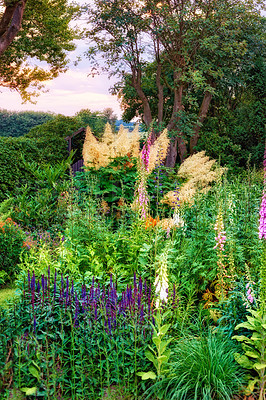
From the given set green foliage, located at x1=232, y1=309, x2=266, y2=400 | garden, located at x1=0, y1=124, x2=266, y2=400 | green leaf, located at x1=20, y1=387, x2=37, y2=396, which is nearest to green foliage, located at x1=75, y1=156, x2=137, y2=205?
garden, located at x1=0, y1=124, x2=266, y2=400

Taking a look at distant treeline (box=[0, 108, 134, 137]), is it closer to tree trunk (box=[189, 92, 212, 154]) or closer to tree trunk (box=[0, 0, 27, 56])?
tree trunk (box=[189, 92, 212, 154])

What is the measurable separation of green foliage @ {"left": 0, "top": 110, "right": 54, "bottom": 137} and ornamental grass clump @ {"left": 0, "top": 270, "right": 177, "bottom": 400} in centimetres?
3559

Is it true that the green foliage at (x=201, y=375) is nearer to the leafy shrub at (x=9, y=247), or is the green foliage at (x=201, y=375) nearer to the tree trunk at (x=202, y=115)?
the leafy shrub at (x=9, y=247)

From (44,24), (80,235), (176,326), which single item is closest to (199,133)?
(44,24)

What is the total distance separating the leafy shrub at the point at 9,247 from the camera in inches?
230

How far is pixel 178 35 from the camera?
14.5m

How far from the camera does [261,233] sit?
3.53 metres

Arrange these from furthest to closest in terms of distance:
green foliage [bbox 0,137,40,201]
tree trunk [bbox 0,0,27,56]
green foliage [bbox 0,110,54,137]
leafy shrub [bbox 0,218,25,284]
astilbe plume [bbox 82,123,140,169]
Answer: green foliage [bbox 0,110,54,137]
tree trunk [bbox 0,0,27,56]
green foliage [bbox 0,137,40,201]
astilbe plume [bbox 82,123,140,169]
leafy shrub [bbox 0,218,25,284]

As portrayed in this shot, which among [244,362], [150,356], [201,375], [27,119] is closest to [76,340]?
[150,356]

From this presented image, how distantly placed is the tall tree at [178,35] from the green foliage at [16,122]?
2360 cm

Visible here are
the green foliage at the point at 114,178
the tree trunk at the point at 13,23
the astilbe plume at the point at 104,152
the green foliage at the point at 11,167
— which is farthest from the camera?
the tree trunk at the point at 13,23

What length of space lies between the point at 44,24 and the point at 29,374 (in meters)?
15.8

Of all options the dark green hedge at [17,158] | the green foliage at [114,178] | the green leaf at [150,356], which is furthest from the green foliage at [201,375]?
the dark green hedge at [17,158]

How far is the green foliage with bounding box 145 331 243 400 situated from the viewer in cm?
269
